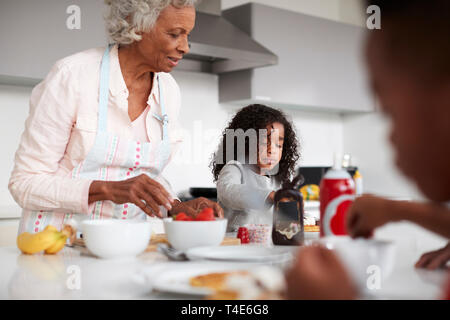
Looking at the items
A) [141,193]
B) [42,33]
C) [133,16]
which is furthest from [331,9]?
[141,193]

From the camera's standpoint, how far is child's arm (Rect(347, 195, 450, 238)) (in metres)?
0.60

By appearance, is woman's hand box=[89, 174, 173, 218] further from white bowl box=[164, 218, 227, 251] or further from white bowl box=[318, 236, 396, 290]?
white bowl box=[318, 236, 396, 290]

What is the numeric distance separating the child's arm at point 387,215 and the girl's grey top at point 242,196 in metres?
1.04

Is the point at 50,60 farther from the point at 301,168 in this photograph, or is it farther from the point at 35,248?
the point at 301,168

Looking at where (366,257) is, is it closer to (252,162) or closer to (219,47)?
(252,162)

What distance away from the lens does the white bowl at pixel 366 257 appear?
2.06ft

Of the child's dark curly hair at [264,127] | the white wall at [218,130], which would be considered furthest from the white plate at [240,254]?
the child's dark curly hair at [264,127]

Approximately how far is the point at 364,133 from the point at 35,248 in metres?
3.72

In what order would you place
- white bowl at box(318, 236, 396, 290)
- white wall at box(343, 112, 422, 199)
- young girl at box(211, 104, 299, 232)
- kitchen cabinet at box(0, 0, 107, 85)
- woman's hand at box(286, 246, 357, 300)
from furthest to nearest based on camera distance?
white wall at box(343, 112, 422, 199), kitchen cabinet at box(0, 0, 107, 85), young girl at box(211, 104, 299, 232), white bowl at box(318, 236, 396, 290), woman's hand at box(286, 246, 357, 300)

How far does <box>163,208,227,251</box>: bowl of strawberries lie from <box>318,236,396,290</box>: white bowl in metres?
0.33

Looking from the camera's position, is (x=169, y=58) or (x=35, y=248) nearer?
(x=35, y=248)

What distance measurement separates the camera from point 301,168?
402 cm

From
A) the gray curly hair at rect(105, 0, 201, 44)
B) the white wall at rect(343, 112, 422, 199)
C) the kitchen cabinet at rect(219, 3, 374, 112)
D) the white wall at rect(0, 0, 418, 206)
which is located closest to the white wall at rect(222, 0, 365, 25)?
the white wall at rect(0, 0, 418, 206)
